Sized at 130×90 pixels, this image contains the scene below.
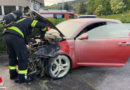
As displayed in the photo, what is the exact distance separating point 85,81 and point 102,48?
0.97 metres

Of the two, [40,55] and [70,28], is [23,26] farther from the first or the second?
[70,28]

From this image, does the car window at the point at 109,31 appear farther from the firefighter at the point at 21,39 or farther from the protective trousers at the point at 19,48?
the protective trousers at the point at 19,48

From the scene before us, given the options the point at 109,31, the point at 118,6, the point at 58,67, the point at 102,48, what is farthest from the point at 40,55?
the point at 118,6

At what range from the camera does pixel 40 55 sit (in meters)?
3.13

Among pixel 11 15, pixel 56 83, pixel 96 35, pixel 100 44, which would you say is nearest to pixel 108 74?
pixel 100 44

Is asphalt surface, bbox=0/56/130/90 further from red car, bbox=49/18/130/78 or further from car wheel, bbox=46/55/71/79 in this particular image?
red car, bbox=49/18/130/78

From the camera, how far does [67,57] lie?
3502mm

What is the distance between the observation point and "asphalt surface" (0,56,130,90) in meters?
3.10

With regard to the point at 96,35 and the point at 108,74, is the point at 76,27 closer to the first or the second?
the point at 96,35

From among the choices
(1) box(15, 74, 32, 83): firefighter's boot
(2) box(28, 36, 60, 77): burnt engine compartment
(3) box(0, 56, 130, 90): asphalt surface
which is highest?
(2) box(28, 36, 60, 77): burnt engine compartment

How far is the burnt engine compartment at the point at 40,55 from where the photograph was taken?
316cm

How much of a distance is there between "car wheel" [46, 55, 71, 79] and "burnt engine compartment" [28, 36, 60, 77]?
0.12m

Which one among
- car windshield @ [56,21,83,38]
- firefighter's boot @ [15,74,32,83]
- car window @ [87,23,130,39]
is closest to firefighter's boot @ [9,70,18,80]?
firefighter's boot @ [15,74,32,83]

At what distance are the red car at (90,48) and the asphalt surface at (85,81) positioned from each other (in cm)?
28
